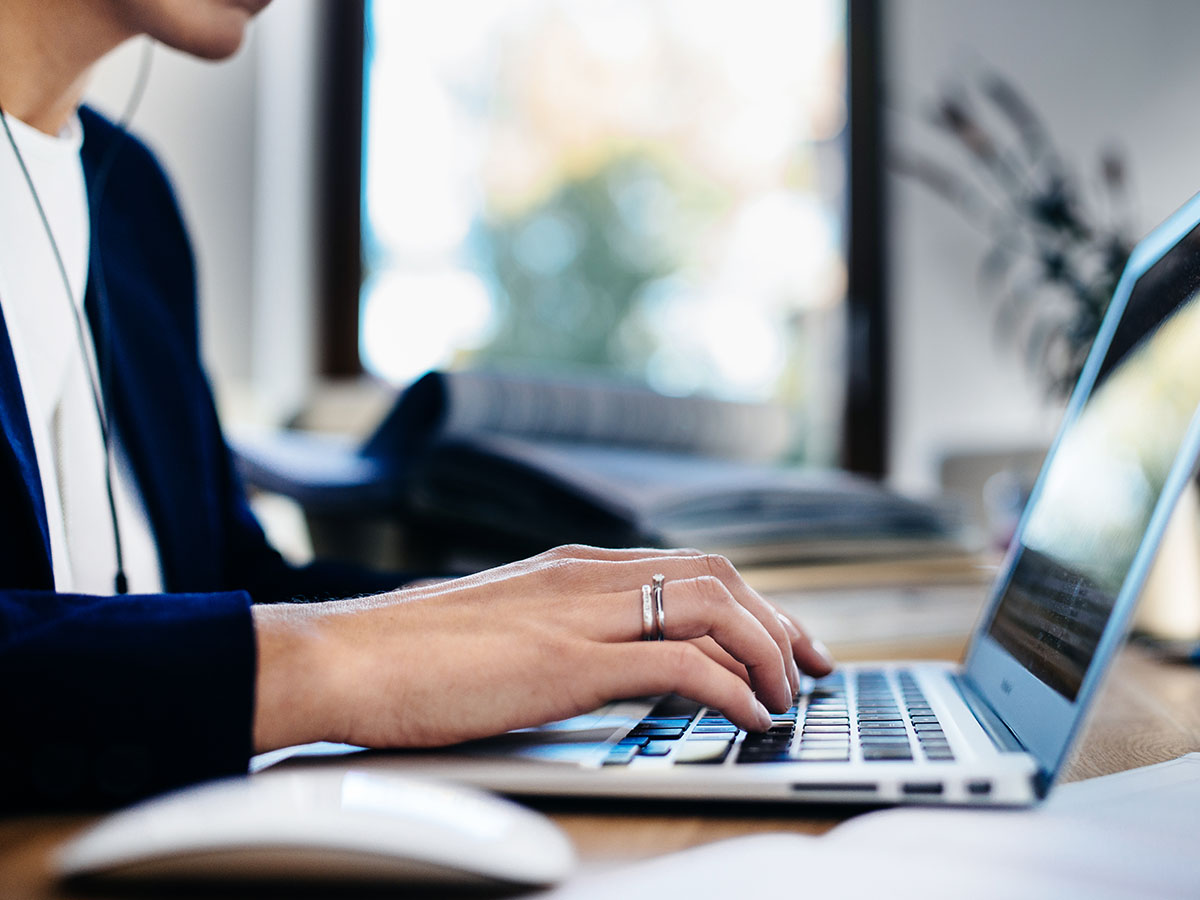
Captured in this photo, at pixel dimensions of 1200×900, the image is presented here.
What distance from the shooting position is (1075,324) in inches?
60.3

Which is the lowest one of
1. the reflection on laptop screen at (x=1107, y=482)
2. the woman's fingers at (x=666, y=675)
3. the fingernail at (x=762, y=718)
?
the fingernail at (x=762, y=718)

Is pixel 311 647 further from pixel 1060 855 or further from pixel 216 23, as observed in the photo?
pixel 216 23

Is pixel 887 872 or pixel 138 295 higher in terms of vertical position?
pixel 138 295

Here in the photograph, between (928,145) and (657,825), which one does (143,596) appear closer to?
(657,825)

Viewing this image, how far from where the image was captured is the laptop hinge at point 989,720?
35 cm

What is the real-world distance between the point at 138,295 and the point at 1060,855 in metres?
0.68

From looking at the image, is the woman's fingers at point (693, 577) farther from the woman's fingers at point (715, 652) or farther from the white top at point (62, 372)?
the white top at point (62, 372)

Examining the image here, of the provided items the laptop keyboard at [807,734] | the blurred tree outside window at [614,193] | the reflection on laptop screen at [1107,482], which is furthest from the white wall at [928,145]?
the laptop keyboard at [807,734]

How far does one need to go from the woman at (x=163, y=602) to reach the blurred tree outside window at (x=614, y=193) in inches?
51.5

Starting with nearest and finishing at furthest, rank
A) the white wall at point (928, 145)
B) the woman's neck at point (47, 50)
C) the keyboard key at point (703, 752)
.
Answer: the keyboard key at point (703, 752)
the woman's neck at point (47, 50)
the white wall at point (928, 145)

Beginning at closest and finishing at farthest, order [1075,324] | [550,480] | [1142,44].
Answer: [550,480], [1075,324], [1142,44]

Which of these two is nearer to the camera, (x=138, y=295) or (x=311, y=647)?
(x=311, y=647)

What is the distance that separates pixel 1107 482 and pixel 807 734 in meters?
0.18

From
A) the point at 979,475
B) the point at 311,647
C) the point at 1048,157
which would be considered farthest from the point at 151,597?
the point at 1048,157
